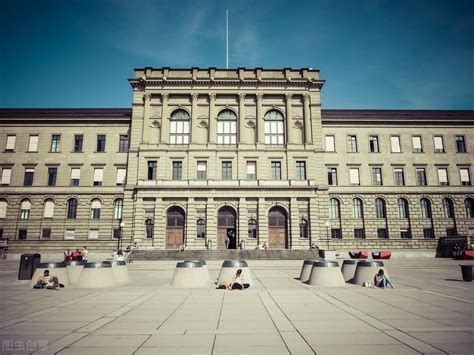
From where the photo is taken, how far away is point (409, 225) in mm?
41719

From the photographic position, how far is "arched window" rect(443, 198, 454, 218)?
139ft

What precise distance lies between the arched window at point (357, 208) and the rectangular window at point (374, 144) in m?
7.74

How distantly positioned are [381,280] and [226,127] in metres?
31.1

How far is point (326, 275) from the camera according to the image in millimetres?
14758

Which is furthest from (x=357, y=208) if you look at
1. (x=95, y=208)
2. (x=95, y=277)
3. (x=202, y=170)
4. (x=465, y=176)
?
(x=95, y=277)

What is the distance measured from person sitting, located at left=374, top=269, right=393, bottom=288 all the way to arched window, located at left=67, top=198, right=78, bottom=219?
3907cm

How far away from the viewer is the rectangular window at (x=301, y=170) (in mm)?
40344

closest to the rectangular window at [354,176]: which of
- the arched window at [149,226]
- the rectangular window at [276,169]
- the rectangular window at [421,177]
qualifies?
the rectangular window at [421,177]

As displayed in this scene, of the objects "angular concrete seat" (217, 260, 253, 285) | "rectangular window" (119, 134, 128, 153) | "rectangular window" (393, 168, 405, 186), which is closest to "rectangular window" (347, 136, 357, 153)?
"rectangular window" (393, 168, 405, 186)

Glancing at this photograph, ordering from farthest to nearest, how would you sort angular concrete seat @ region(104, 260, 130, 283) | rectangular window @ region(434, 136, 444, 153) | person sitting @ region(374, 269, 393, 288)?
rectangular window @ region(434, 136, 444, 153), angular concrete seat @ region(104, 260, 130, 283), person sitting @ region(374, 269, 393, 288)

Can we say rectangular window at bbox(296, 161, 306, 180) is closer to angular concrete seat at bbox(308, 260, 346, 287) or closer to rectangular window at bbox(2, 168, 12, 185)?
angular concrete seat at bbox(308, 260, 346, 287)

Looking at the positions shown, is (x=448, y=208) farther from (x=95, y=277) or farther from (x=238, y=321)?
(x=95, y=277)

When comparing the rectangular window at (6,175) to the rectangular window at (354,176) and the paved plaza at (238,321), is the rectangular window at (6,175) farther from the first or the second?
the rectangular window at (354,176)

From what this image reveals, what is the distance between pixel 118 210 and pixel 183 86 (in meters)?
19.1
